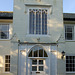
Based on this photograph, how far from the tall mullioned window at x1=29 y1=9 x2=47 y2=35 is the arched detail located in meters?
1.56

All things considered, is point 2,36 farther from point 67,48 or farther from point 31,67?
point 67,48

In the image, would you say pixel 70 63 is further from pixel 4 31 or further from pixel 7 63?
pixel 4 31

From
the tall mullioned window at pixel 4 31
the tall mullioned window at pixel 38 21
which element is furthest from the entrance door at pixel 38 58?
the tall mullioned window at pixel 4 31

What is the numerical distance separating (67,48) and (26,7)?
6.36 meters

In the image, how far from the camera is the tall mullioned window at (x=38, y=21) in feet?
39.1

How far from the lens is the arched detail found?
38.3 feet

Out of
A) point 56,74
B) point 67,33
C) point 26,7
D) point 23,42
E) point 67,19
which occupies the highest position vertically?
point 26,7

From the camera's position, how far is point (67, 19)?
13.2 meters

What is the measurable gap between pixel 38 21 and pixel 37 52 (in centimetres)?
324

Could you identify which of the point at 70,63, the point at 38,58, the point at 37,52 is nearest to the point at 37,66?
the point at 38,58

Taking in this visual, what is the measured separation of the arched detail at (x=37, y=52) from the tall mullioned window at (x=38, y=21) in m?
1.56

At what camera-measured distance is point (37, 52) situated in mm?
11695

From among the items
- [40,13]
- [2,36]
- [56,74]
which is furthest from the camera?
[2,36]

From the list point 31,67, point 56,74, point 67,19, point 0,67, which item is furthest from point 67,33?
point 0,67
